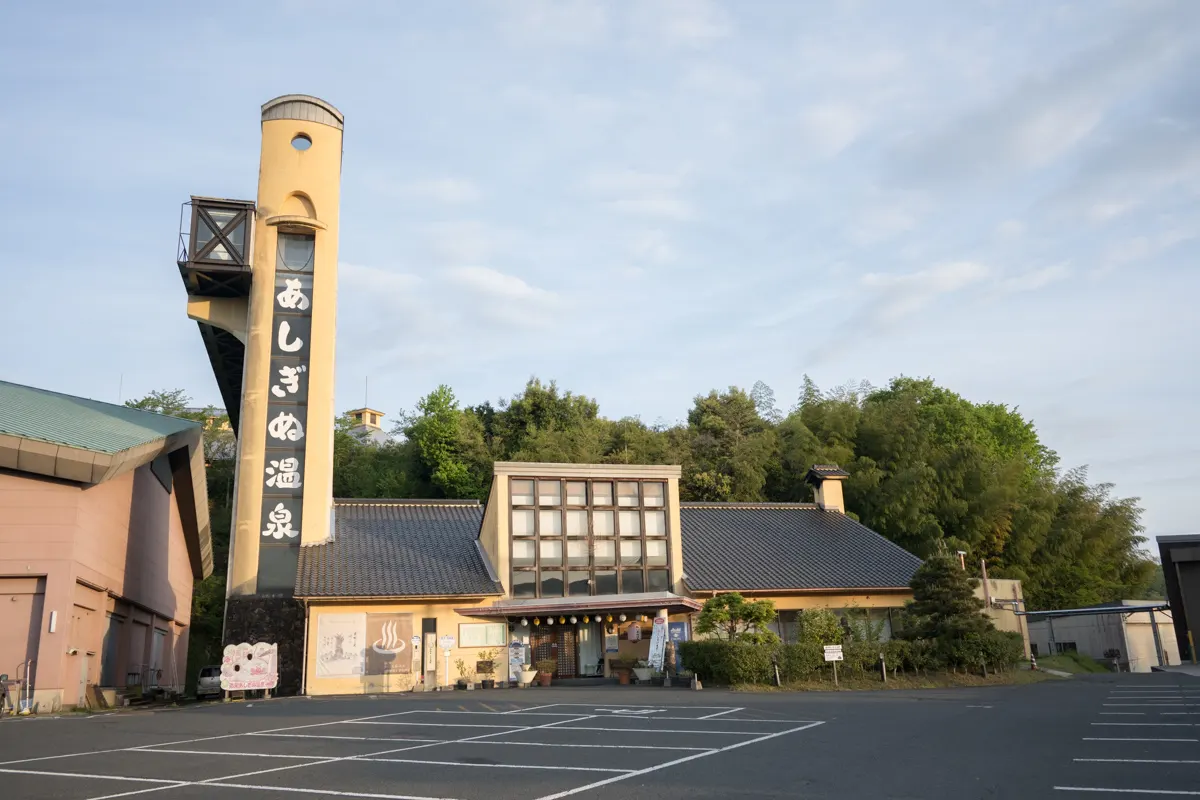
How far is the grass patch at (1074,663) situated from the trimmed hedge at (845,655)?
9.90 meters

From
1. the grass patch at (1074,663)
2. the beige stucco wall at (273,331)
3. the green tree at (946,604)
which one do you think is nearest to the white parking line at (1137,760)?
the green tree at (946,604)

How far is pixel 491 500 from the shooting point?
85.0 feet

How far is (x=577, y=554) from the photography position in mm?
25609

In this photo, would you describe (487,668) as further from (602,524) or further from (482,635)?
(602,524)

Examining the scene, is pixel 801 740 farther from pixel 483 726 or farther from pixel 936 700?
pixel 936 700

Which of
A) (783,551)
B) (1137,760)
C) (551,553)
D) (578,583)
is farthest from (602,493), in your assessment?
(1137,760)

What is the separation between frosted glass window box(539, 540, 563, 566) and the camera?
83.1ft

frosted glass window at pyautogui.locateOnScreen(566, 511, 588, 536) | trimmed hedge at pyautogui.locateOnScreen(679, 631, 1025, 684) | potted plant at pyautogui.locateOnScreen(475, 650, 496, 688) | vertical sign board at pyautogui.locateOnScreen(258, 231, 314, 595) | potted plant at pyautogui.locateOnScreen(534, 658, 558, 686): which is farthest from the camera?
frosted glass window at pyautogui.locateOnScreen(566, 511, 588, 536)

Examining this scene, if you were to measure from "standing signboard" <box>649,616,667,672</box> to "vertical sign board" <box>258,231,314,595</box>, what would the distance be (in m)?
9.86

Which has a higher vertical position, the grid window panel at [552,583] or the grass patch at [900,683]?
the grid window panel at [552,583]

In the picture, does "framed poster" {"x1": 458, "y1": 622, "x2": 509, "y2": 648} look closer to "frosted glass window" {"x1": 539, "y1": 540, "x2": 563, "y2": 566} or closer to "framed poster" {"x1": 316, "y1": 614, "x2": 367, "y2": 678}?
"frosted glass window" {"x1": 539, "y1": 540, "x2": 563, "y2": 566}

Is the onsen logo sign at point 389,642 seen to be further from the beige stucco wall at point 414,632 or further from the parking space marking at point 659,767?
the parking space marking at point 659,767

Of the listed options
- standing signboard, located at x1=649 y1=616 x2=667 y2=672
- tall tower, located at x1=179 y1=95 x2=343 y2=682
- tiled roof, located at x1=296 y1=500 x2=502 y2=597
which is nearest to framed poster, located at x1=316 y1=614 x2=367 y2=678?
tiled roof, located at x1=296 y1=500 x2=502 y2=597

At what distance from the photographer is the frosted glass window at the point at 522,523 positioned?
995 inches
